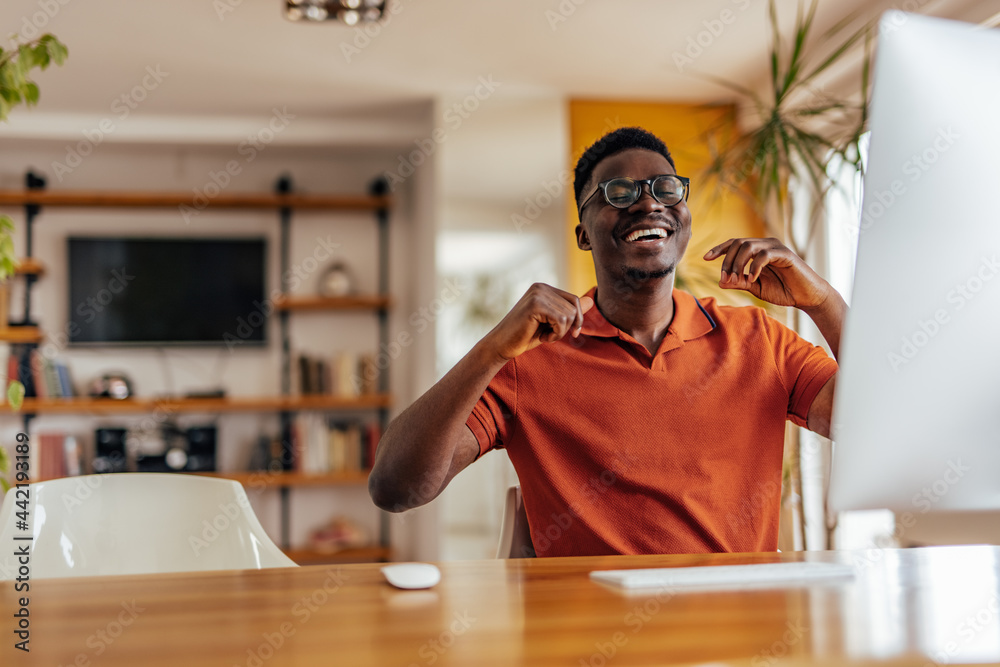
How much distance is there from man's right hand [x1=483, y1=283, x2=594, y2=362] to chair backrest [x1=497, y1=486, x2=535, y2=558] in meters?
0.42

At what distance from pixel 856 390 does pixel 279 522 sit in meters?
4.59

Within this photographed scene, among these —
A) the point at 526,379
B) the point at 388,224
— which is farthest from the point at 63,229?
the point at 526,379

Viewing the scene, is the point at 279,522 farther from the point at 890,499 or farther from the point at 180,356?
the point at 890,499

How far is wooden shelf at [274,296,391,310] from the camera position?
15.1ft

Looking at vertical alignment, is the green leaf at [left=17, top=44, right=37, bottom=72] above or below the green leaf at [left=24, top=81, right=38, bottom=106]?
above

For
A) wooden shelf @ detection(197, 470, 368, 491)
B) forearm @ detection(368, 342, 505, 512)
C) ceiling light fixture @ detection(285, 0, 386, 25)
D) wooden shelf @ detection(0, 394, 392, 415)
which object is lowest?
wooden shelf @ detection(197, 470, 368, 491)

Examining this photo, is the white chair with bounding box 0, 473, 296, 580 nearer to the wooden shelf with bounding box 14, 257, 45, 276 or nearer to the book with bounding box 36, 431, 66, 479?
the book with bounding box 36, 431, 66, 479

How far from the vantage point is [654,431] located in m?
1.35

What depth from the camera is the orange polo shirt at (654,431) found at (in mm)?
1305

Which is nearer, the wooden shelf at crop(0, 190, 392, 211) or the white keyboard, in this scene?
the white keyboard

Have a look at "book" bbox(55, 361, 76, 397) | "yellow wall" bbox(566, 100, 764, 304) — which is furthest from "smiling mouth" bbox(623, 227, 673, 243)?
"book" bbox(55, 361, 76, 397)

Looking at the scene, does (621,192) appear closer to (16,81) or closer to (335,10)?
(16,81)

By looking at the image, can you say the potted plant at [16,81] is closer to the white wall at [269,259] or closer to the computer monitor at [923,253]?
A: the computer monitor at [923,253]

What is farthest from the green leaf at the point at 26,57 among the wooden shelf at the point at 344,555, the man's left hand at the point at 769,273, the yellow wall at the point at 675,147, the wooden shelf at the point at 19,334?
the wooden shelf at the point at 344,555
